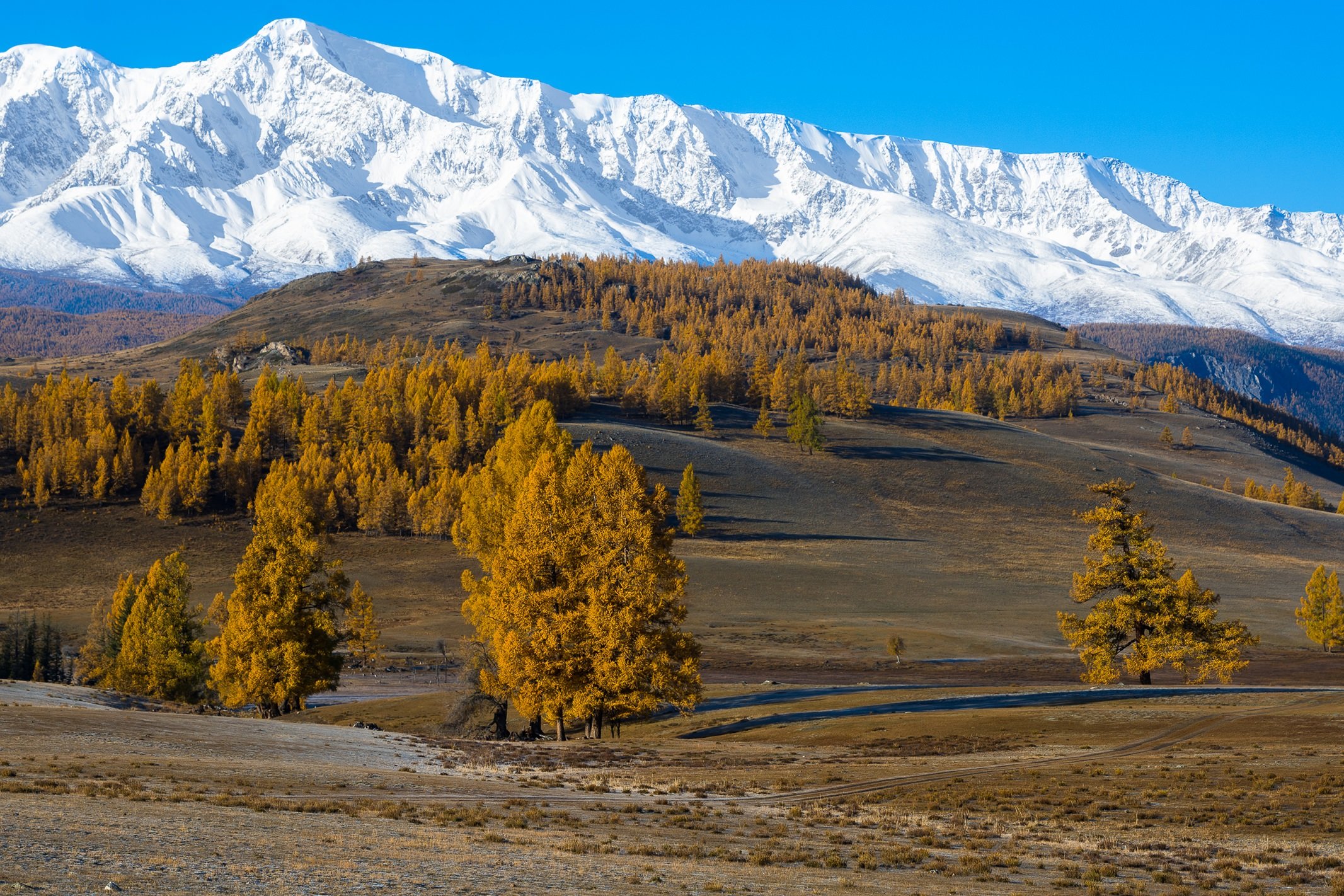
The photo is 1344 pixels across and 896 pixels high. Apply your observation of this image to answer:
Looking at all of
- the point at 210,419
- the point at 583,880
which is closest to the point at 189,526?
the point at 210,419

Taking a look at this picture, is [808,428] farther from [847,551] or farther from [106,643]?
[106,643]

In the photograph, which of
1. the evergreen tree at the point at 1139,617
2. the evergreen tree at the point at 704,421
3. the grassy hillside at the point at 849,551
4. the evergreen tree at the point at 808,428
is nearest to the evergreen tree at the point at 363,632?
the grassy hillside at the point at 849,551

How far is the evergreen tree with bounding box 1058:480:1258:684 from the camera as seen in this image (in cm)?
5856

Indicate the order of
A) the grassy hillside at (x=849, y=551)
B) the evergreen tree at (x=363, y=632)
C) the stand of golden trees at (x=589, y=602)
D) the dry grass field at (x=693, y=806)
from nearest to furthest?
the dry grass field at (x=693, y=806) < the stand of golden trees at (x=589, y=602) < the evergreen tree at (x=363, y=632) < the grassy hillside at (x=849, y=551)

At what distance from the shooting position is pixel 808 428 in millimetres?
185875

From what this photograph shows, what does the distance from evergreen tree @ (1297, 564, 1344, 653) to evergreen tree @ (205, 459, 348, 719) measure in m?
77.2

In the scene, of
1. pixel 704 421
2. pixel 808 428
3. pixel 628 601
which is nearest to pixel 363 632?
pixel 628 601

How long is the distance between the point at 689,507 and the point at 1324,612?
7107cm

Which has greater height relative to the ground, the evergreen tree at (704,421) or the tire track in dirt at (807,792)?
the evergreen tree at (704,421)

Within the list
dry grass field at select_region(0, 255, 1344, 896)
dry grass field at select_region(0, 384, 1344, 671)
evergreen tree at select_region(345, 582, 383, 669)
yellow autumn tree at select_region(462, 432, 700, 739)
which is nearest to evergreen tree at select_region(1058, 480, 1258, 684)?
dry grass field at select_region(0, 255, 1344, 896)

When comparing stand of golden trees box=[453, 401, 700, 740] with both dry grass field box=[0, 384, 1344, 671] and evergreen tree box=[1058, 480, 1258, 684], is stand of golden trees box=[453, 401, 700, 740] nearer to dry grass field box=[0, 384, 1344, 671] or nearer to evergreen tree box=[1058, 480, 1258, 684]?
evergreen tree box=[1058, 480, 1258, 684]

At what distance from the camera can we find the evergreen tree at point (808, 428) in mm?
186125

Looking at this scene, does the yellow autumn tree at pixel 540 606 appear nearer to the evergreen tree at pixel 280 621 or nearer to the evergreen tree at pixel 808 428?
the evergreen tree at pixel 280 621

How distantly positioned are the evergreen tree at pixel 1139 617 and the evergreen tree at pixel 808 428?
407 ft
